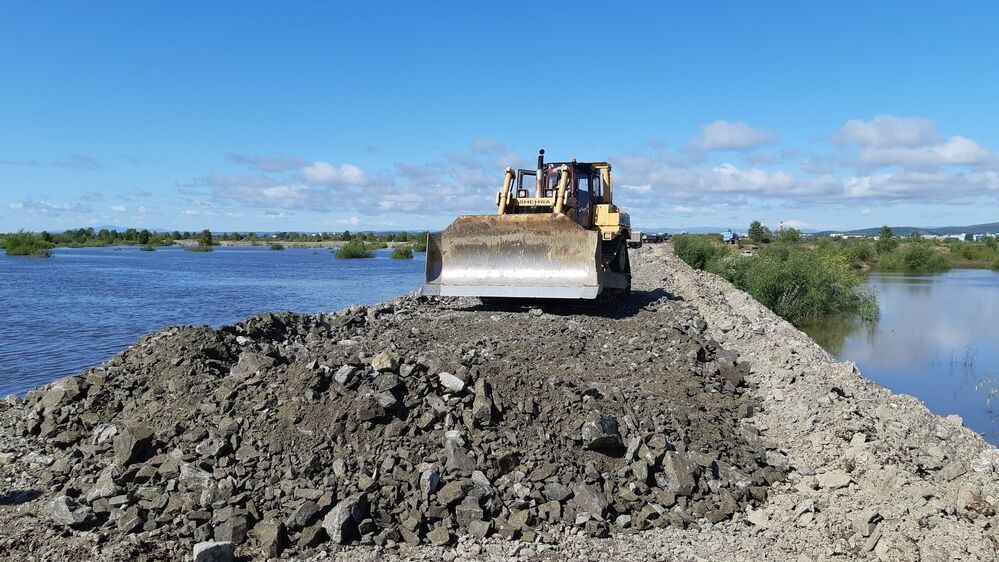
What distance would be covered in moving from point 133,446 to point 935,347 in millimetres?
19566

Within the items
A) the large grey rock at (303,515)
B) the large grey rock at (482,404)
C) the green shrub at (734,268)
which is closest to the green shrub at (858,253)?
the green shrub at (734,268)

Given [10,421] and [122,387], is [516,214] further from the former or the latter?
[10,421]

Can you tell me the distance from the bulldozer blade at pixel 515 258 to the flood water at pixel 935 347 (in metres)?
6.62

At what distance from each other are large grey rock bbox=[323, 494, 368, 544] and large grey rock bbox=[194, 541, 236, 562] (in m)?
0.63

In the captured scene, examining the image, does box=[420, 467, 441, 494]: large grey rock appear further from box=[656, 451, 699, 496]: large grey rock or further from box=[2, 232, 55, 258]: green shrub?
box=[2, 232, 55, 258]: green shrub

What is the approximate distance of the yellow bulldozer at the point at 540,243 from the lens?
11.9 m

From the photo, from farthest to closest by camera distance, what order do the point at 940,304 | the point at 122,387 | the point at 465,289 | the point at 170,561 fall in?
the point at 940,304 → the point at 465,289 → the point at 122,387 → the point at 170,561

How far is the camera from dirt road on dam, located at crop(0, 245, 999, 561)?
4703 millimetres

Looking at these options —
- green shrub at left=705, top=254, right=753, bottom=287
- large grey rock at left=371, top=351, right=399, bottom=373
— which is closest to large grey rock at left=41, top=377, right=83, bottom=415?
large grey rock at left=371, top=351, right=399, bottom=373

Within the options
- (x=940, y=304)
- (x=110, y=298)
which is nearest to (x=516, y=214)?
(x=110, y=298)

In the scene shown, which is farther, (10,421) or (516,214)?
(516,214)

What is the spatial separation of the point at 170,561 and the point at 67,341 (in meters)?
12.0

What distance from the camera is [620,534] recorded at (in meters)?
4.97

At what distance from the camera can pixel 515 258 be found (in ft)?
40.9
